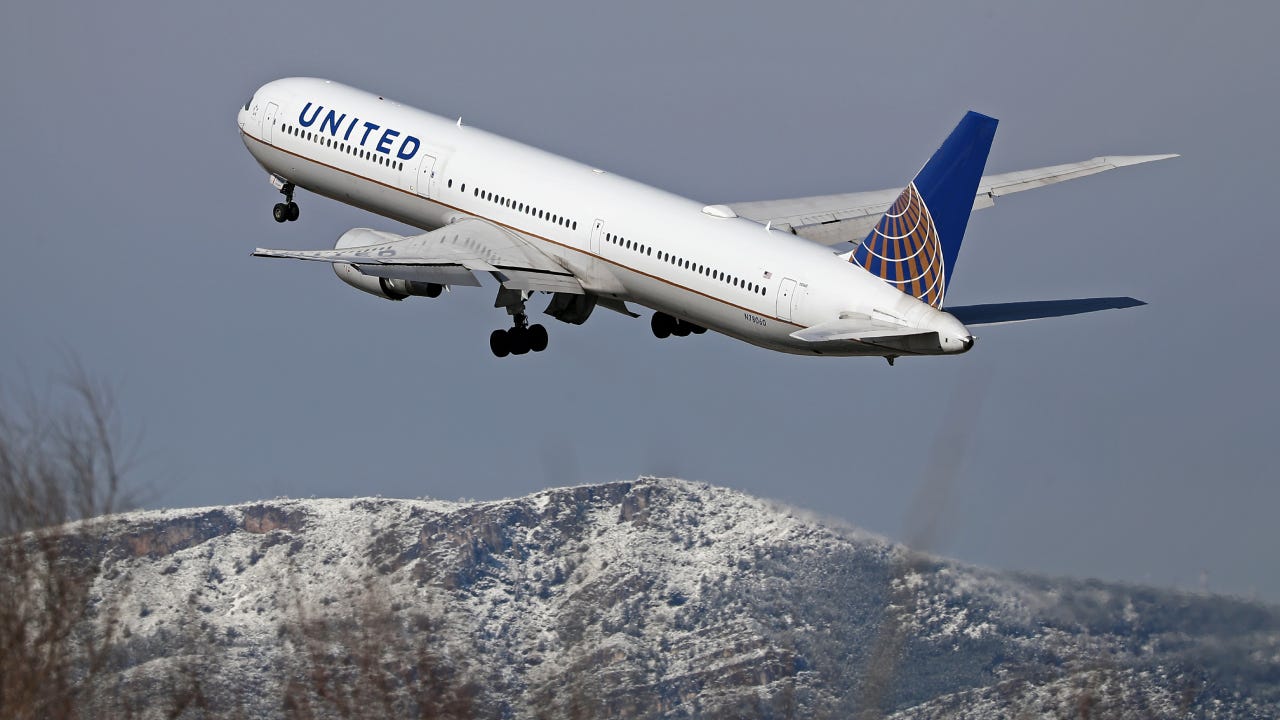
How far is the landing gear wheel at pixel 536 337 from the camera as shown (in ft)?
231

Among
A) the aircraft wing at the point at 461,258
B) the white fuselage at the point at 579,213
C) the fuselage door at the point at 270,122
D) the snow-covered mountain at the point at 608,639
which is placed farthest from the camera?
the fuselage door at the point at 270,122

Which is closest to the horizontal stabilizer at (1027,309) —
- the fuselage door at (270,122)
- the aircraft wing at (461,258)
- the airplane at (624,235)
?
the airplane at (624,235)

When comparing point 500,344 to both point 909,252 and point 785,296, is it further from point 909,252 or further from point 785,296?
point 909,252

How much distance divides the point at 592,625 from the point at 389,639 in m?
3.80

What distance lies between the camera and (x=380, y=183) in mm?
73625

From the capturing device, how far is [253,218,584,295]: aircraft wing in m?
66.8

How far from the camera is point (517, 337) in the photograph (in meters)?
70.4

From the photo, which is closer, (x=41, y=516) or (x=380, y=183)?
(x=41, y=516)

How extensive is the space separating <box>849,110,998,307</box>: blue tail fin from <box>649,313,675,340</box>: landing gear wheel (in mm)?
16588

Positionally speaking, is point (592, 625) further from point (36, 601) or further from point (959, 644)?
point (959, 644)

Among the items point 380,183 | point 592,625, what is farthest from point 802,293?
point 592,625

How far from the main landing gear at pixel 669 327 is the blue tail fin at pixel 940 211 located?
16352 mm

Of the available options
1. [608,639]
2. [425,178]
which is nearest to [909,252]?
[425,178]

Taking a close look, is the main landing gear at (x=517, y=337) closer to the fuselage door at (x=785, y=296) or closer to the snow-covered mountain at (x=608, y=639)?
the snow-covered mountain at (x=608, y=639)
